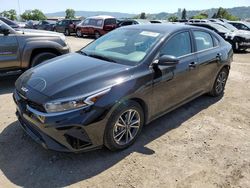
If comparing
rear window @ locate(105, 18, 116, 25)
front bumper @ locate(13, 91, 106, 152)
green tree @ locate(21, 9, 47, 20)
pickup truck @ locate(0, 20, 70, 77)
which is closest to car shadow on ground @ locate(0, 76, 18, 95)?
pickup truck @ locate(0, 20, 70, 77)

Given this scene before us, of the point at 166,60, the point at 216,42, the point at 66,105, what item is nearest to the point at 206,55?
the point at 216,42

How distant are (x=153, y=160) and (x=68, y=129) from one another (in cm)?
120

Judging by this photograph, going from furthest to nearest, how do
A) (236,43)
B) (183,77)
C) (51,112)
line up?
(236,43), (183,77), (51,112)

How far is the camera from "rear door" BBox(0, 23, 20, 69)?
19.8 ft

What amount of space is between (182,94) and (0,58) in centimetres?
400

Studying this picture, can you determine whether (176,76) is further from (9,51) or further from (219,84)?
(9,51)

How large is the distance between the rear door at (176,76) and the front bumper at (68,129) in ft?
3.65

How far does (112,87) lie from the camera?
340cm

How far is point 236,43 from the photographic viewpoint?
534 inches

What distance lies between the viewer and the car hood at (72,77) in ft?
10.9

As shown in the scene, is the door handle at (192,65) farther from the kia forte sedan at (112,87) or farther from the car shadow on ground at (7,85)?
the car shadow on ground at (7,85)

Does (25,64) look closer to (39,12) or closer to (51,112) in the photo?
(51,112)

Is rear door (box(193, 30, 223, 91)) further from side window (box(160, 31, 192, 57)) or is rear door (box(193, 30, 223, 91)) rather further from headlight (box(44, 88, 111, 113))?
headlight (box(44, 88, 111, 113))

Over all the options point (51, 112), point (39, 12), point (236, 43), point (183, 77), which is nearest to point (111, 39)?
point (183, 77)
